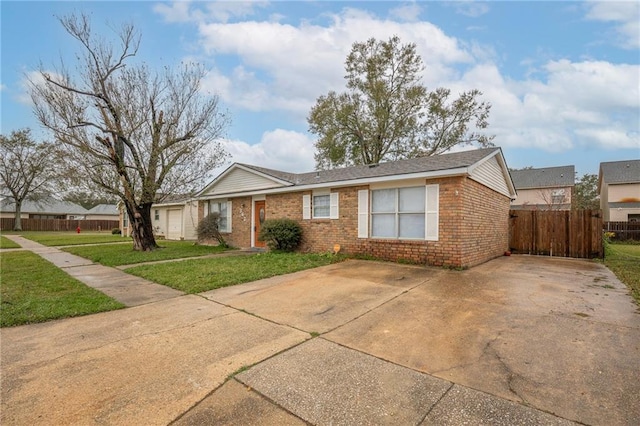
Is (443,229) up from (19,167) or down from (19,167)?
down

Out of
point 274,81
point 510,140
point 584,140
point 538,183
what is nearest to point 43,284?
point 274,81

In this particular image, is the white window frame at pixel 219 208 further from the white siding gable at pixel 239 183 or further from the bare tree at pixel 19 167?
the bare tree at pixel 19 167

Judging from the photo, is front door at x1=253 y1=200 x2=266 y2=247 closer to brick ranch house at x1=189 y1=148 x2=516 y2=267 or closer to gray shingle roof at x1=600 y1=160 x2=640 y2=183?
brick ranch house at x1=189 y1=148 x2=516 y2=267

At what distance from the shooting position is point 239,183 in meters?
14.8

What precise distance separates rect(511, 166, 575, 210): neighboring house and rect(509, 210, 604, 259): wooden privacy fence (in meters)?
17.3

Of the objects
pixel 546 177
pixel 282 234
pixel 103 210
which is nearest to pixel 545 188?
pixel 546 177

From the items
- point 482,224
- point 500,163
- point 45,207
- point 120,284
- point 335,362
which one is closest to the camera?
point 335,362

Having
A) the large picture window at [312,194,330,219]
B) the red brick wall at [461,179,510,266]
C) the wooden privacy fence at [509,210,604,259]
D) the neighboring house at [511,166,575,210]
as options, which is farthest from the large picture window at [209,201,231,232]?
the neighboring house at [511,166,575,210]

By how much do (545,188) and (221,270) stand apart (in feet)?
106

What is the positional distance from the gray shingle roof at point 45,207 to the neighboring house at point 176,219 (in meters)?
31.8

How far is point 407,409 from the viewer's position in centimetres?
231

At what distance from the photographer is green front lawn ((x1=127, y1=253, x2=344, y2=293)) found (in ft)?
22.0

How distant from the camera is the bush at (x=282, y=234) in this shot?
11500 mm

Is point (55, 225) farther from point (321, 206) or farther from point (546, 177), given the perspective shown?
point (546, 177)
